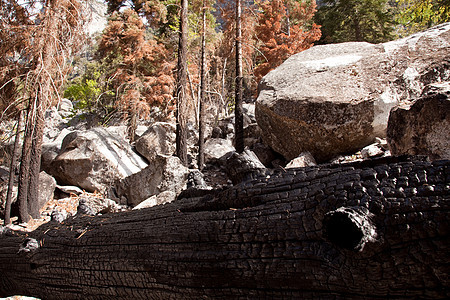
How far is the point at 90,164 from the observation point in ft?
43.9

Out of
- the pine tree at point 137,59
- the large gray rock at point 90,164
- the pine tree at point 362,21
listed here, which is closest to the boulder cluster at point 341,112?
the large gray rock at point 90,164

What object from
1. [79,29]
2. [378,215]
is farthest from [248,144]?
[378,215]

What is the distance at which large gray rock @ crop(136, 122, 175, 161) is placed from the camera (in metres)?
15.2

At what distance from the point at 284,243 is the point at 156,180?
30.8 feet

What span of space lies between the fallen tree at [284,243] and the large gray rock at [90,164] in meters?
11.4

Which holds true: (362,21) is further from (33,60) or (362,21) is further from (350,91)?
(33,60)

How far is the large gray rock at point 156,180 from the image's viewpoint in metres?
10.1

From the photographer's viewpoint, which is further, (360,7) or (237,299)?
(360,7)

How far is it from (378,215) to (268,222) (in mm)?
561

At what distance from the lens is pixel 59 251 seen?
8.64 feet

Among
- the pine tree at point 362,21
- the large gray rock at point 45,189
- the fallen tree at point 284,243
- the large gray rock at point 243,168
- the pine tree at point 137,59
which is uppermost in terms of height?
the pine tree at point 362,21

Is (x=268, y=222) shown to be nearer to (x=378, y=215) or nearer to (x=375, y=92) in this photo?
(x=378, y=215)

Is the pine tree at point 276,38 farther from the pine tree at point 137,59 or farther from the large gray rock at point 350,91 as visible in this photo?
the large gray rock at point 350,91

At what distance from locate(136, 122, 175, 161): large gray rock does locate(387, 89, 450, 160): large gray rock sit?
38.8 ft
